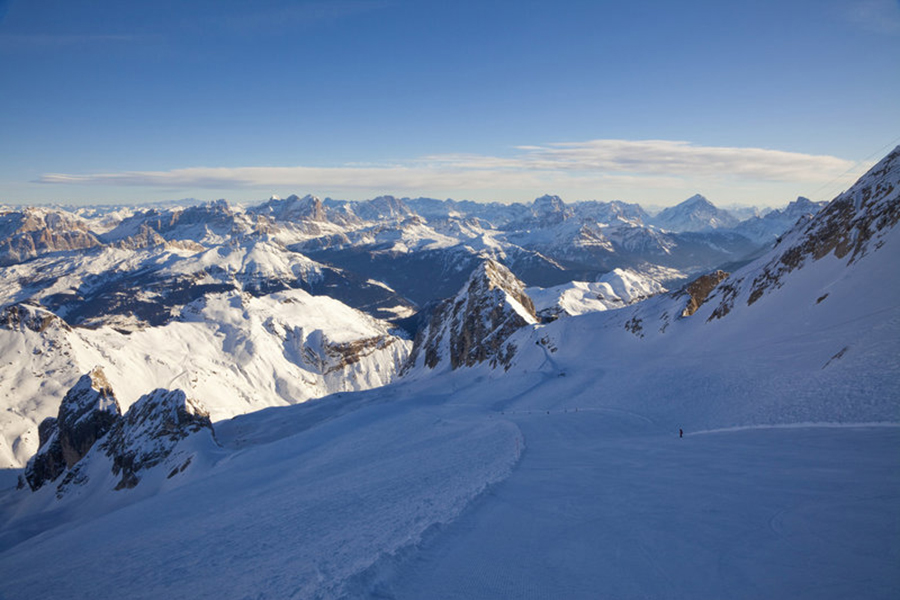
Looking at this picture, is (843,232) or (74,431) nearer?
(843,232)

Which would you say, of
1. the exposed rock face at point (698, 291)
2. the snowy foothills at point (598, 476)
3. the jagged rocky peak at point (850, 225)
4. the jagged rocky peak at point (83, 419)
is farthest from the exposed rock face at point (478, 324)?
the jagged rocky peak at point (83, 419)

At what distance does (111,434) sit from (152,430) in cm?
1982

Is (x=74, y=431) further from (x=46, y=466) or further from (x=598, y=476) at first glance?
(x=598, y=476)

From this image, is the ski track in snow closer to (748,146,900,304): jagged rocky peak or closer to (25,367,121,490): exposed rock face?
(748,146,900,304): jagged rocky peak

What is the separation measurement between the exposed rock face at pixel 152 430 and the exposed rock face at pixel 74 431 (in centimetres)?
1301

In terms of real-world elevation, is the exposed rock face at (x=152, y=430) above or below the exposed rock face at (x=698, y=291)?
below

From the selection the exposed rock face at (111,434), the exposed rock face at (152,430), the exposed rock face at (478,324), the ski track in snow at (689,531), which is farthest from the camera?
the exposed rock face at (478,324)

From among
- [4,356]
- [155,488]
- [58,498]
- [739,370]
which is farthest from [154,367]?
[739,370]

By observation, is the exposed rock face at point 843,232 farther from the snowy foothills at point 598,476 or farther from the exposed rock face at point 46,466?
the exposed rock face at point 46,466

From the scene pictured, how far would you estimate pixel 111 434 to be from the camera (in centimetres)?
7744

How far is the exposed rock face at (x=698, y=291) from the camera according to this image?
197 feet

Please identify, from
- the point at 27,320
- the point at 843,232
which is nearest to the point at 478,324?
the point at 843,232

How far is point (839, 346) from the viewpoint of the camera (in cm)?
2784

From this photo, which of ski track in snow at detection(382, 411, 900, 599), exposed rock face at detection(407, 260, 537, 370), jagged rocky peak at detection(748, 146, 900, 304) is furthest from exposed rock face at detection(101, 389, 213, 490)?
jagged rocky peak at detection(748, 146, 900, 304)
